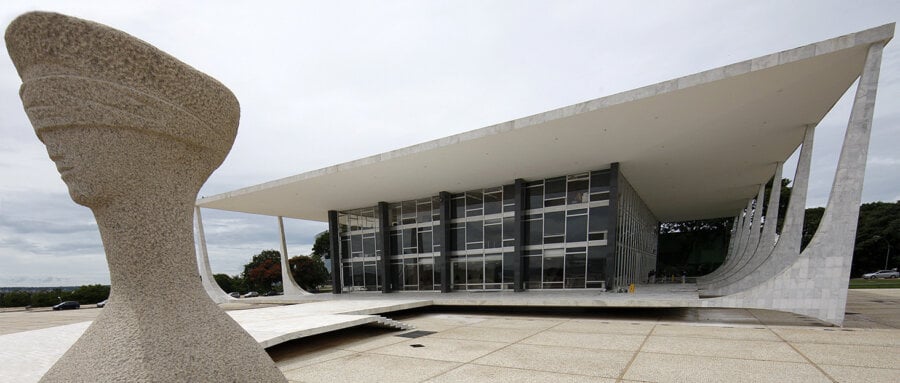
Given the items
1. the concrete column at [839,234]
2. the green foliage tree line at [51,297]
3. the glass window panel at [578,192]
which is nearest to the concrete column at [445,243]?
the glass window panel at [578,192]

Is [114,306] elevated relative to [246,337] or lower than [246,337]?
elevated

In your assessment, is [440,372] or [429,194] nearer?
[440,372]

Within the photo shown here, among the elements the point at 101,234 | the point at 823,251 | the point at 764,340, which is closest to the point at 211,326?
the point at 101,234

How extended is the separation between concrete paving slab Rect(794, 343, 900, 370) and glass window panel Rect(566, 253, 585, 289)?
10657mm

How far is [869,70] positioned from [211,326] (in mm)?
14173

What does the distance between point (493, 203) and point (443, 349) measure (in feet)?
45.5

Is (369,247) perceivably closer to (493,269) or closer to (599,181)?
(493,269)

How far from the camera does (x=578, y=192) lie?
18469 millimetres

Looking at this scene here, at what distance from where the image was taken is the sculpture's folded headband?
2480 millimetres

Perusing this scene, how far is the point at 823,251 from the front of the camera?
9.78 meters

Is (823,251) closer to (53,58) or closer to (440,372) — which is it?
(440,372)

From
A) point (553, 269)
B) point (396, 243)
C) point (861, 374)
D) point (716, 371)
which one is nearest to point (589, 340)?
point (716, 371)

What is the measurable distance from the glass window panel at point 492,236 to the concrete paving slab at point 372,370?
1397 cm

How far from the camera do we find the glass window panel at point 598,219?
1748 cm
